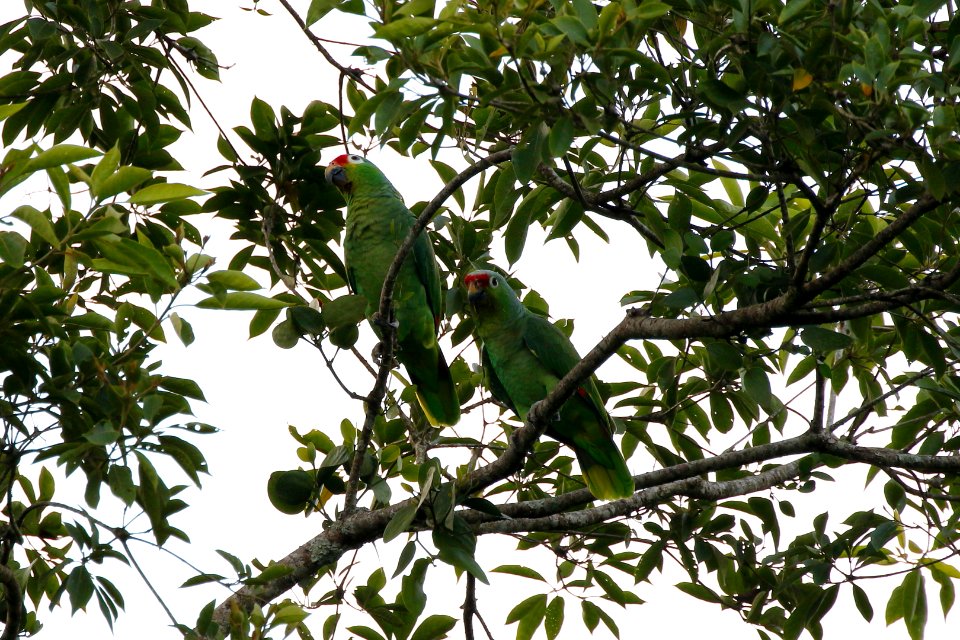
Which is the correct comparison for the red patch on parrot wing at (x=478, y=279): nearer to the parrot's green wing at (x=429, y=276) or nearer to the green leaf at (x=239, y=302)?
the parrot's green wing at (x=429, y=276)

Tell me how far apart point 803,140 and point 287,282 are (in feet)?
5.62

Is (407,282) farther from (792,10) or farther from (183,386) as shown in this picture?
(792,10)

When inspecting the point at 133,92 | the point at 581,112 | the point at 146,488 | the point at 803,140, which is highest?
the point at 133,92

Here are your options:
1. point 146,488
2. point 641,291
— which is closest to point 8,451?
point 146,488

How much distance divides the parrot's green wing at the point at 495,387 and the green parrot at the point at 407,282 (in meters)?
0.16

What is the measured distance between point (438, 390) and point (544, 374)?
0.49 m

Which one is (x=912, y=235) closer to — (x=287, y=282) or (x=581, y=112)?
(x=581, y=112)

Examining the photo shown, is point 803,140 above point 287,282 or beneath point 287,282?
beneath

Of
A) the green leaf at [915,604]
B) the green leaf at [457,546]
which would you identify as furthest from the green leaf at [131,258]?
the green leaf at [915,604]

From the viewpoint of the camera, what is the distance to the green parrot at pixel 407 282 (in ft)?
12.5

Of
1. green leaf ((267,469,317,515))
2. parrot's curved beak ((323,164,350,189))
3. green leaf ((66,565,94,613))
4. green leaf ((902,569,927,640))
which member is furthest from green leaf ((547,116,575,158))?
parrot's curved beak ((323,164,350,189))

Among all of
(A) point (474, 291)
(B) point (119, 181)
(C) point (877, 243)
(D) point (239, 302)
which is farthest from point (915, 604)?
(B) point (119, 181)

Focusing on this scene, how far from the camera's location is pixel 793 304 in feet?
6.84

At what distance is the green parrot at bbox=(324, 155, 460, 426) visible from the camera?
3.80 m
